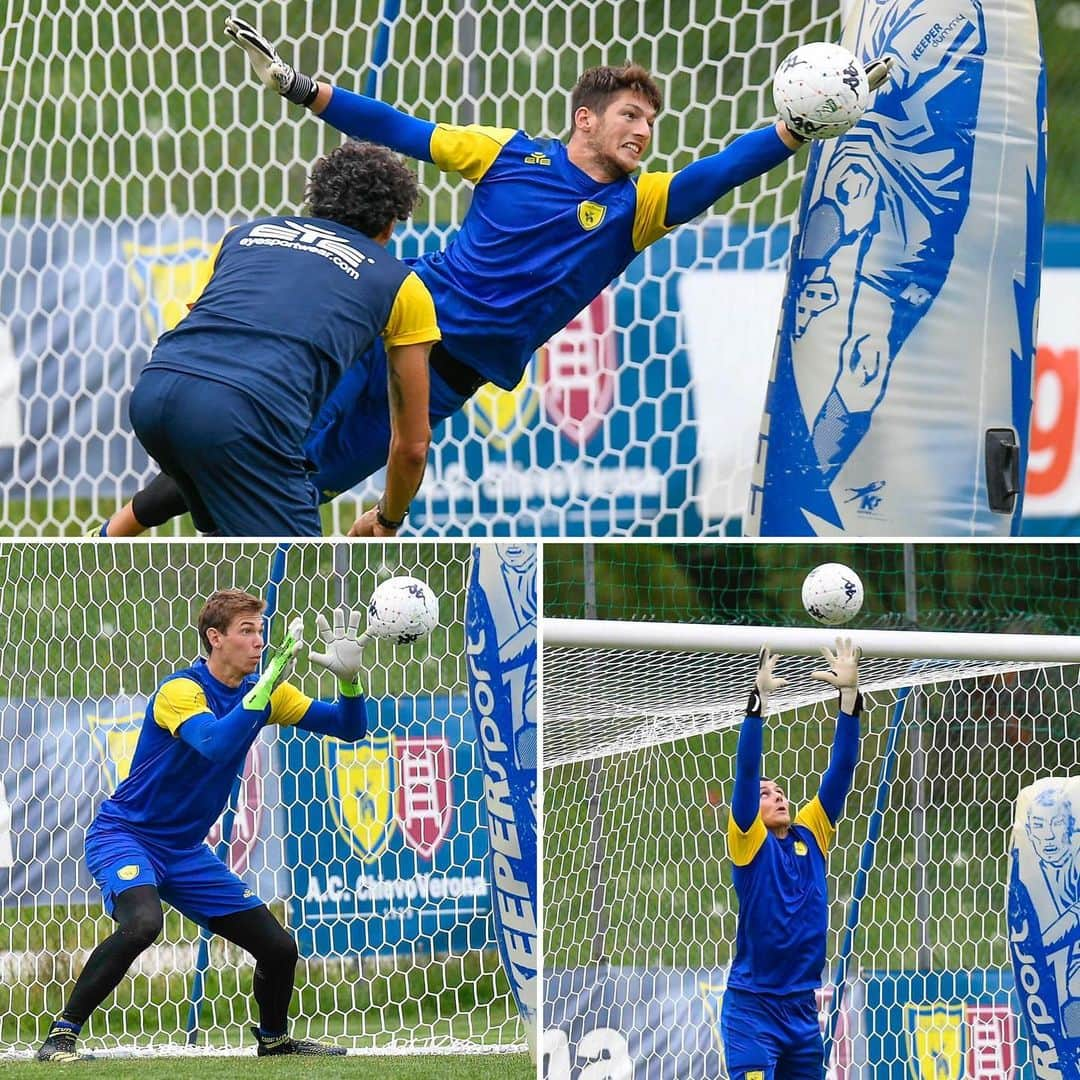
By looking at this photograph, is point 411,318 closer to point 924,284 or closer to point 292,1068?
point 924,284

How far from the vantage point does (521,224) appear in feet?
12.5

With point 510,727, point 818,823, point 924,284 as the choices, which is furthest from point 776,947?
point 924,284

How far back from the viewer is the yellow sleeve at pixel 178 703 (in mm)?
4121

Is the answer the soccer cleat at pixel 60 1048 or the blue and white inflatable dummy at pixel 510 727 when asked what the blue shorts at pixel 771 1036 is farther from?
the soccer cleat at pixel 60 1048

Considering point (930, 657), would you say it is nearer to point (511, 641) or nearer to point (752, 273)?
point (511, 641)

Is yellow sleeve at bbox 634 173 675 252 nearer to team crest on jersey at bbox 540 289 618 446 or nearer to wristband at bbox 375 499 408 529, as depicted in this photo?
wristband at bbox 375 499 408 529

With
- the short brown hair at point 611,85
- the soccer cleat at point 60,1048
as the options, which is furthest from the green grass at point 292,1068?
the short brown hair at point 611,85

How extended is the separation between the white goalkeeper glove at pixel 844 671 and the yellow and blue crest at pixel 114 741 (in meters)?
3.12

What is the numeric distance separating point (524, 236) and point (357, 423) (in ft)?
2.01

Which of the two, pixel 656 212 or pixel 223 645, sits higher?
pixel 656 212

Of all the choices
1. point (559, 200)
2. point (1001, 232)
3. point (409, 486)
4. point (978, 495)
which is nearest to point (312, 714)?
point (409, 486)

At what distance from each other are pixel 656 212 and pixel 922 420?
82 cm

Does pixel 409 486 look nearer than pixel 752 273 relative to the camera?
Yes

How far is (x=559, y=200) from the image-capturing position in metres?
3.80
